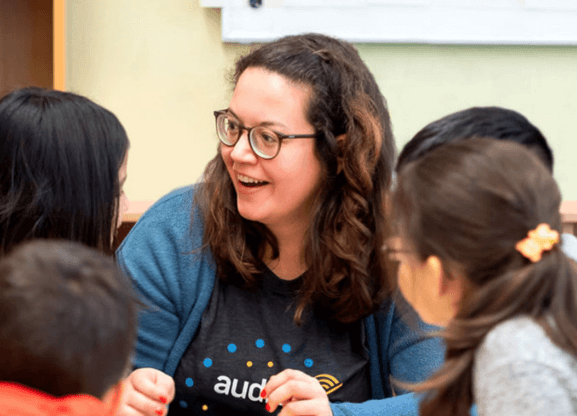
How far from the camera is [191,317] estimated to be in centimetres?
128

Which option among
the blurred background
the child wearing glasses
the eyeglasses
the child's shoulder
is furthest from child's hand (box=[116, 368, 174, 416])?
the blurred background

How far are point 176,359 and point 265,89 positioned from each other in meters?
0.55

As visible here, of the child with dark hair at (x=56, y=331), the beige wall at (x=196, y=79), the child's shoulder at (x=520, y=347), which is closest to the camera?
the child with dark hair at (x=56, y=331)

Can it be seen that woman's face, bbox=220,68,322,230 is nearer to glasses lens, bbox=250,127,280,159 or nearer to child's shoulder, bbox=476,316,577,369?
glasses lens, bbox=250,127,280,159

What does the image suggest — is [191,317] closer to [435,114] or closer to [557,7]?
[435,114]

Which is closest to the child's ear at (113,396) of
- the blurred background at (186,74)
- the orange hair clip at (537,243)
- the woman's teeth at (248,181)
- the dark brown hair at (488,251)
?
the dark brown hair at (488,251)

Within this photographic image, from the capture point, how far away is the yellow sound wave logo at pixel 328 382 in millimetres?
1230

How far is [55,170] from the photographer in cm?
106

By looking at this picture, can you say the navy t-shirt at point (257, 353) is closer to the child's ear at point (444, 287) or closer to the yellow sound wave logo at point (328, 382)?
the yellow sound wave logo at point (328, 382)

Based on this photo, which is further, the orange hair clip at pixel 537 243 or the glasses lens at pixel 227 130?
the glasses lens at pixel 227 130

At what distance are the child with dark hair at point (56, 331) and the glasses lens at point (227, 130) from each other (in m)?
0.63

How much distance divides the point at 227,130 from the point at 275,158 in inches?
4.8

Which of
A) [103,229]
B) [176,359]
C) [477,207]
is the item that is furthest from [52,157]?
[477,207]

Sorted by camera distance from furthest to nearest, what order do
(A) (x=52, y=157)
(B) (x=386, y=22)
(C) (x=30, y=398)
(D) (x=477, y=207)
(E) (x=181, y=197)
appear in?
1. (B) (x=386, y=22)
2. (E) (x=181, y=197)
3. (A) (x=52, y=157)
4. (D) (x=477, y=207)
5. (C) (x=30, y=398)
